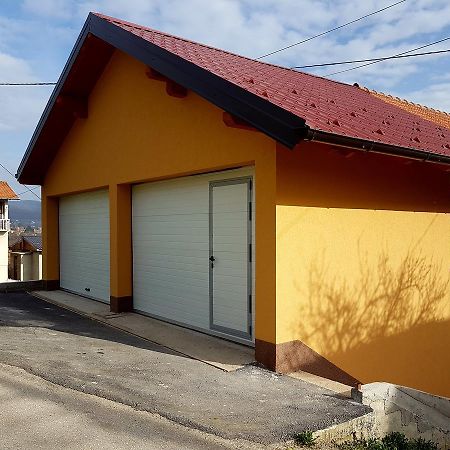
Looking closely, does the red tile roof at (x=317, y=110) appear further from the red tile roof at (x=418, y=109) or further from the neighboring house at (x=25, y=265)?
the neighboring house at (x=25, y=265)

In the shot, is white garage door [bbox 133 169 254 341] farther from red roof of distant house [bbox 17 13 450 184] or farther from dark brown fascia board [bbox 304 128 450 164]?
dark brown fascia board [bbox 304 128 450 164]

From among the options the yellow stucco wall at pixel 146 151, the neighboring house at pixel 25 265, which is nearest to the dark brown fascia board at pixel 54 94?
the yellow stucco wall at pixel 146 151

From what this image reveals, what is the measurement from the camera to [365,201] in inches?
254

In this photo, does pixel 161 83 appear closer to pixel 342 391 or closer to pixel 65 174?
pixel 65 174

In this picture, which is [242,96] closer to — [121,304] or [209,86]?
[209,86]

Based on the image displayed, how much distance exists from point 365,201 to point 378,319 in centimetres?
167

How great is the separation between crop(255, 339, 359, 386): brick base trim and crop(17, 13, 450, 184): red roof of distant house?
234 centimetres

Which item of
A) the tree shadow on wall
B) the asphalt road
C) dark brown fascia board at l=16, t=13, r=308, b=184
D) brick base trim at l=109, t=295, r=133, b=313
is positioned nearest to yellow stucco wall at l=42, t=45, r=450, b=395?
the tree shadow on wall

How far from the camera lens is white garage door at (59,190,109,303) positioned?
9.99 m

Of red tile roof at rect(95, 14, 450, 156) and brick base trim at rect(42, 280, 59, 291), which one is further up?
red tile roof at rect(95, 14, 450, 156)

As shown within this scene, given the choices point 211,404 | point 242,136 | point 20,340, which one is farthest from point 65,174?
point 211,404

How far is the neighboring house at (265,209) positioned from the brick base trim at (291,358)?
0.02 meters

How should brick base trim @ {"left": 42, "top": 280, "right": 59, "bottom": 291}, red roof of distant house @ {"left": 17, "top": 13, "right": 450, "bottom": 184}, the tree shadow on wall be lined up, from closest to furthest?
red roof of distant house @ {"left": 17, "top": 13, "right": 450, "bottom": 184}
the tree shadow on wall
brick base trim @ {"left": 42, "top": 280, "right": 59, "bottom": 291}

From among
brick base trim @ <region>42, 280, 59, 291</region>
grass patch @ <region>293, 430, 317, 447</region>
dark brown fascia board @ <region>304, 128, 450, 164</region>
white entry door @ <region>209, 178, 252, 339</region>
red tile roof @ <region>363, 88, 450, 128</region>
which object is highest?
red tile roof @ <region>363, 88, 450, 128</region>
